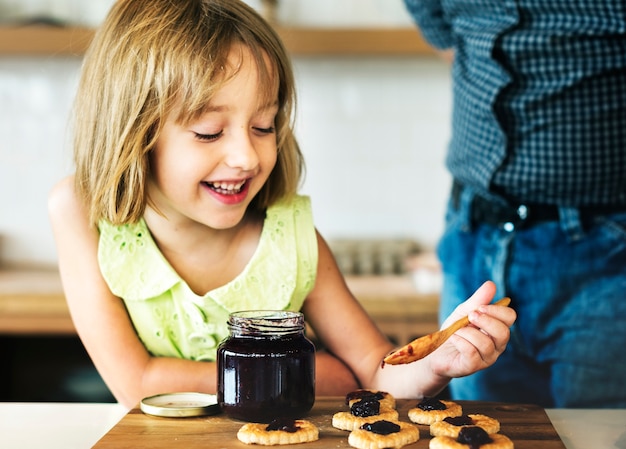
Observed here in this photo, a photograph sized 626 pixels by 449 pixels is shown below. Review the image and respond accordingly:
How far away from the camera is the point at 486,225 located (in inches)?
73.0

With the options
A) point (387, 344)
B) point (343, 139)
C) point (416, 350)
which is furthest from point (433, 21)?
point (343, 139)

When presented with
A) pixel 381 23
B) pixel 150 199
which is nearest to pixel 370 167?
pixel 381 23

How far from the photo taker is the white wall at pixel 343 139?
11.5 ft

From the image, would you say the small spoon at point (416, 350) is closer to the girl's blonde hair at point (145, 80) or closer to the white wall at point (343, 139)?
the girl's blonde hair at point (145, 80)

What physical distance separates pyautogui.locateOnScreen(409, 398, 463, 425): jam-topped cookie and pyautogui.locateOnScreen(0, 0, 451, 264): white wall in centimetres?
234

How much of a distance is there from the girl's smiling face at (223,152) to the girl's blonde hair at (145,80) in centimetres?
2

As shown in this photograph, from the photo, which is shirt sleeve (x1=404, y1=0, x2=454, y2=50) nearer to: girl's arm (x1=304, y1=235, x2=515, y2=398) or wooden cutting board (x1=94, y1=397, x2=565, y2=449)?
girl's arm (x1=304, y1=235, x2=515, y2=398)

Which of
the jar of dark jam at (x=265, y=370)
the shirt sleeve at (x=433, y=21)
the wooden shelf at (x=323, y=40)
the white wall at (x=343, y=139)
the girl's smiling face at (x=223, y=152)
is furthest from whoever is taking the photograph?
the white wall at (x=343, y=139)

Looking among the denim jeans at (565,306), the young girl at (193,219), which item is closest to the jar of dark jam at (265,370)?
the young girl at (193,219)

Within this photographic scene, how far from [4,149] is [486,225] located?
2.37 m

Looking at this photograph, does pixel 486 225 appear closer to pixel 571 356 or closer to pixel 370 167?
pixel 571 356

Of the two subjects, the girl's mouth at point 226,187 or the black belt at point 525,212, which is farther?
the black belt at point 525,212

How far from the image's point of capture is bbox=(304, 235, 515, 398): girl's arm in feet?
4.05

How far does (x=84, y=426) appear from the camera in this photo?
1285 millimetres
